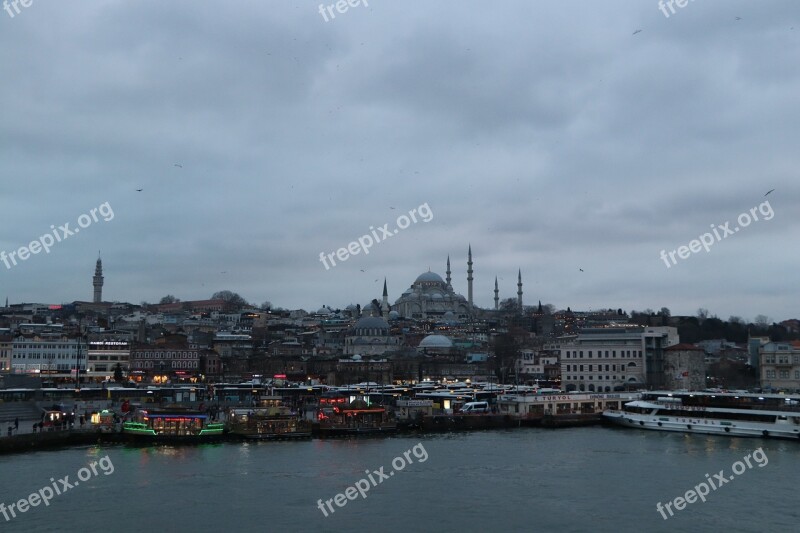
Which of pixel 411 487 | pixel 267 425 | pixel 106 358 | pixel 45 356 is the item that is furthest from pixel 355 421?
pixel 106 358

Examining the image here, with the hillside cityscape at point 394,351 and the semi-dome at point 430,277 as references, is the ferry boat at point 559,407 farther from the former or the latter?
the semi-dome at point 430,277

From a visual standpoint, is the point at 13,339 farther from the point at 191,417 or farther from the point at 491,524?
the point at 491,524

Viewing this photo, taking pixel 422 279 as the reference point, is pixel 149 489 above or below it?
below

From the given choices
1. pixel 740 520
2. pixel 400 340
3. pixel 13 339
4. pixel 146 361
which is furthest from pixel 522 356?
pixel 740 520

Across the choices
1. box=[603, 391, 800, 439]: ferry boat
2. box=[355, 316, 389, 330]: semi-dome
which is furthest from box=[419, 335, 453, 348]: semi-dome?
box=[603, 391, 800, 439]: ferry boat

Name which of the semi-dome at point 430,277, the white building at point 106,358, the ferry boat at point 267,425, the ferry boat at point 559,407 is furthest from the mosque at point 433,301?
the ferry boat at point 267,425
